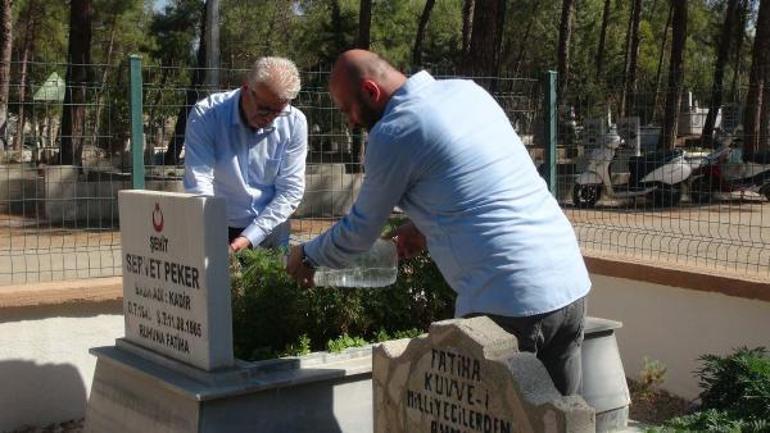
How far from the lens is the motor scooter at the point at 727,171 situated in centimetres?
834

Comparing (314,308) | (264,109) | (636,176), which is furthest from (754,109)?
(264,109)

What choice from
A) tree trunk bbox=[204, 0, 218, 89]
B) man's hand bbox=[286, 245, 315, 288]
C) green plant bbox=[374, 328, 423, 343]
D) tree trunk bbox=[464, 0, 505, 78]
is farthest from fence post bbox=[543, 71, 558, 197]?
tree trunk bbox=[464, 0, 505, 78]

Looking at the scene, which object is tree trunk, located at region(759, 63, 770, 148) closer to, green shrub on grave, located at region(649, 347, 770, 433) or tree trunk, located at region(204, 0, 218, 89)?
green shrub on grave, located at region(649, 347, 770, 433)

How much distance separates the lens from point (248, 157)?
17.2 ft

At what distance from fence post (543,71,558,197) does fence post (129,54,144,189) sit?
3.15 metres

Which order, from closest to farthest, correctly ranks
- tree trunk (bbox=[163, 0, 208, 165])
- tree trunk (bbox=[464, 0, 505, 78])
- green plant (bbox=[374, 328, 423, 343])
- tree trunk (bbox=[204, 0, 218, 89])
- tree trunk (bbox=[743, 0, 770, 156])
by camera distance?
green plant (bbox=[374, 328, 423, 343]) → tree trunk (bbox=[163, 0, 208, 165]) → tree trunk (bbox=[743, 0, 770, 156]) → tree trunk (bbox=[204, 0, 218, 89]) → tree trunk (bbox=[464, 0, 505, 78])

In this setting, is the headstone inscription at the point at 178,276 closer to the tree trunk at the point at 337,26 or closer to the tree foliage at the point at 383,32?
the tree foliage at the point at 383,32

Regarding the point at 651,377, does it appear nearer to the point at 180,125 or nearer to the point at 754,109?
the point at 754,109

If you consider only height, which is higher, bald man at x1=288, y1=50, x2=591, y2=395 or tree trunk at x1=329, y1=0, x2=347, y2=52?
tree trunk at x1=329, y1=0, x2=347, y2=52

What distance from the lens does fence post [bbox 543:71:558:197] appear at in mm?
7848

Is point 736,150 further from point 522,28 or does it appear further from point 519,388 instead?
point 522,28

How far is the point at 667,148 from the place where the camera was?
28.2 feet

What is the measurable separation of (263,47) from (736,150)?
44639mm

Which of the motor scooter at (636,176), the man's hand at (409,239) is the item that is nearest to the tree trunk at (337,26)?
the motor scooter at (636,176)
